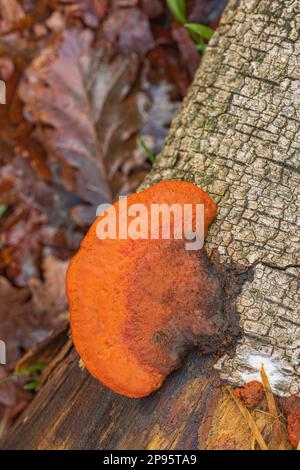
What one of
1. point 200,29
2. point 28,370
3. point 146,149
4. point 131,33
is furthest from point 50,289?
point 200,29

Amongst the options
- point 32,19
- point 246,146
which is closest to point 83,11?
point 32,19

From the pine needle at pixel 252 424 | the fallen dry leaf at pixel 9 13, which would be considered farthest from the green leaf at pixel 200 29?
the pine needle at pixel 252 424

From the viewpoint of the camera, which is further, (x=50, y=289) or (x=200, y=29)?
(x=50, y=289)

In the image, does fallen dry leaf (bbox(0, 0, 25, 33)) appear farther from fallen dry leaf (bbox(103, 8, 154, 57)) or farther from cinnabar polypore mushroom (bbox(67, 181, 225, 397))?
cinnabar polypore mushroom (bbox(67, 181, 225, 397))

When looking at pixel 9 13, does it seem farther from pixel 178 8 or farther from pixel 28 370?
pixel 28 370

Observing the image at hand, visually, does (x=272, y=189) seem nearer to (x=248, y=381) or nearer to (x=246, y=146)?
(x=246, y=146)

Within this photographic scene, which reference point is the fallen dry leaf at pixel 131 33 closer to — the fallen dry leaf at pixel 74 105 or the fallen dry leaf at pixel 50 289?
the fallen dry leaf at pixel 74 105
